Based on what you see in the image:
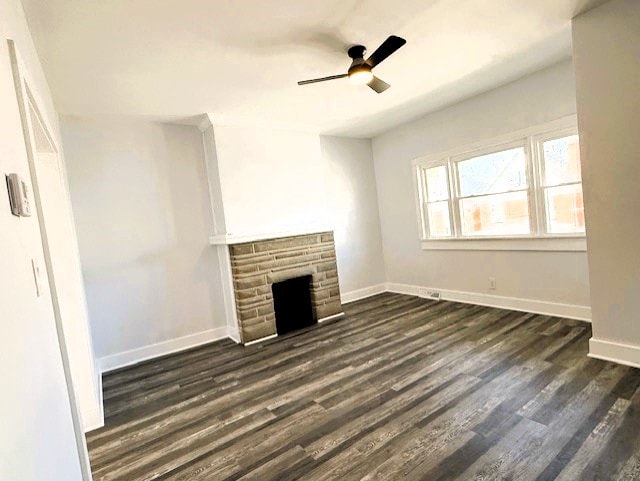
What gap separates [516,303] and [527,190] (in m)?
1.32

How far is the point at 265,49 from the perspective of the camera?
8.07ft

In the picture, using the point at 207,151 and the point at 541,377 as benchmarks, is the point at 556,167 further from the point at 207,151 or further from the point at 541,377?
the point at 207,151

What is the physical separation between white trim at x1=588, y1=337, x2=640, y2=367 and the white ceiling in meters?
2.49

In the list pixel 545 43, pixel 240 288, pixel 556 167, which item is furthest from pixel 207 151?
pixel 556 167

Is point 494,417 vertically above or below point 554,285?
below

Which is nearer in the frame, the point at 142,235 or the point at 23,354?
the point at 23,354

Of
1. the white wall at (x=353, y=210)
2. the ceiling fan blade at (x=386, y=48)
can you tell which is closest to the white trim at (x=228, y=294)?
the white wall at (x=353, y=210)

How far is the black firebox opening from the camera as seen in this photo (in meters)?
4.27

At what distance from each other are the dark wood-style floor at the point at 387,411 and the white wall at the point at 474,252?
0.50m

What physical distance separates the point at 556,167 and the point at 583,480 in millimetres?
3015

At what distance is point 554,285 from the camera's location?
3.63 meters

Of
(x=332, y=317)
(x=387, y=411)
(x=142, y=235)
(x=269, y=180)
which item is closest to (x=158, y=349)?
(x=142, y=235)

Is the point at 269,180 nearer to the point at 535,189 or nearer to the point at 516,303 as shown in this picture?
the point at 535,189

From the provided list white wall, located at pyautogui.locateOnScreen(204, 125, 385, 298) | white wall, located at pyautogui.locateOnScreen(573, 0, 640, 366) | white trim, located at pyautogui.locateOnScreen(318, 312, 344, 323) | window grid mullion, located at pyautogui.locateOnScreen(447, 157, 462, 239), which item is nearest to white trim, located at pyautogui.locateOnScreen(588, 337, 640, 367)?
white wall, located at pyautogui.locateOnScreen(573, 0, 640, 366)
